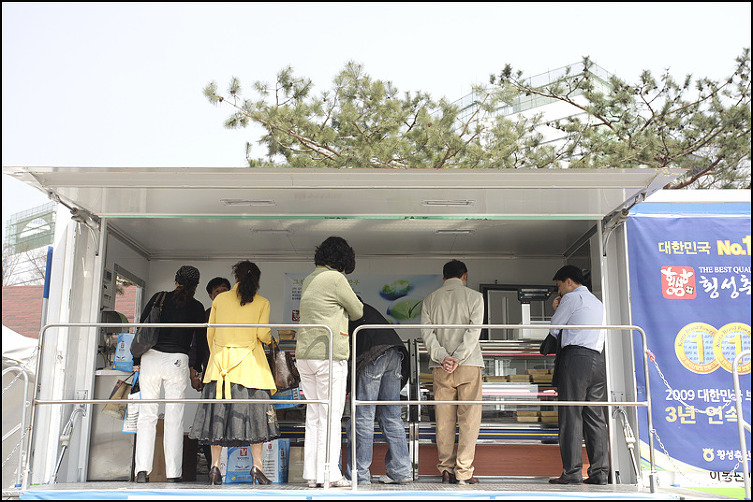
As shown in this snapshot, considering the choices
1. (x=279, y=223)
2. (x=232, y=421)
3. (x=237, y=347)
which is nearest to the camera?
(x=232, y=421)

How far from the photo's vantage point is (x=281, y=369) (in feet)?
18.0

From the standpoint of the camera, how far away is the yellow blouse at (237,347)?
5.13 m

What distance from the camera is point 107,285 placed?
6621 millimetres

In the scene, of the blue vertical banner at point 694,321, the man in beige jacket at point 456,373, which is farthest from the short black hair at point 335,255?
the blue vertical banner at point 694,321

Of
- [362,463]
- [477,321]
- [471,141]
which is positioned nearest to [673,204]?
[477,321]

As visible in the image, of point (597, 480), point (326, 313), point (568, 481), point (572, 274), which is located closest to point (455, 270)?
point (572, 274)

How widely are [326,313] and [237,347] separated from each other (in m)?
0.73

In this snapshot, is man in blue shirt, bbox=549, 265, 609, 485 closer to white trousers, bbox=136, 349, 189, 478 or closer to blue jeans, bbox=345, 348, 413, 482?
blue jeans, bbox=345, 348, 413, 482

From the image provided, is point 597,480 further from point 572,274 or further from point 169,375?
point 169,375

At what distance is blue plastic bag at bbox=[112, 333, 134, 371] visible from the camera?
5906 millimetres

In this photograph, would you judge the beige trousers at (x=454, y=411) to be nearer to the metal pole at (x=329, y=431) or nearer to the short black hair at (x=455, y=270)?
the short black hair at (x=455, y=270)

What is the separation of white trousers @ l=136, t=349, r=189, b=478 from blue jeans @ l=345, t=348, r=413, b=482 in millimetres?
1285

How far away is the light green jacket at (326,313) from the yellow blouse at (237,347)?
344 mm

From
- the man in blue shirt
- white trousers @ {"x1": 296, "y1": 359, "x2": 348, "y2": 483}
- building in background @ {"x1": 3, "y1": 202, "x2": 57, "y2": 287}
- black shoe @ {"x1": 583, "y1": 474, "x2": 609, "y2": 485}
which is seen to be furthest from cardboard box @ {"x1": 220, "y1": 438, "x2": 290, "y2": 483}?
building in background @ {"x1": 3, "y1": 202, "x2": 57, "y2": 287}
